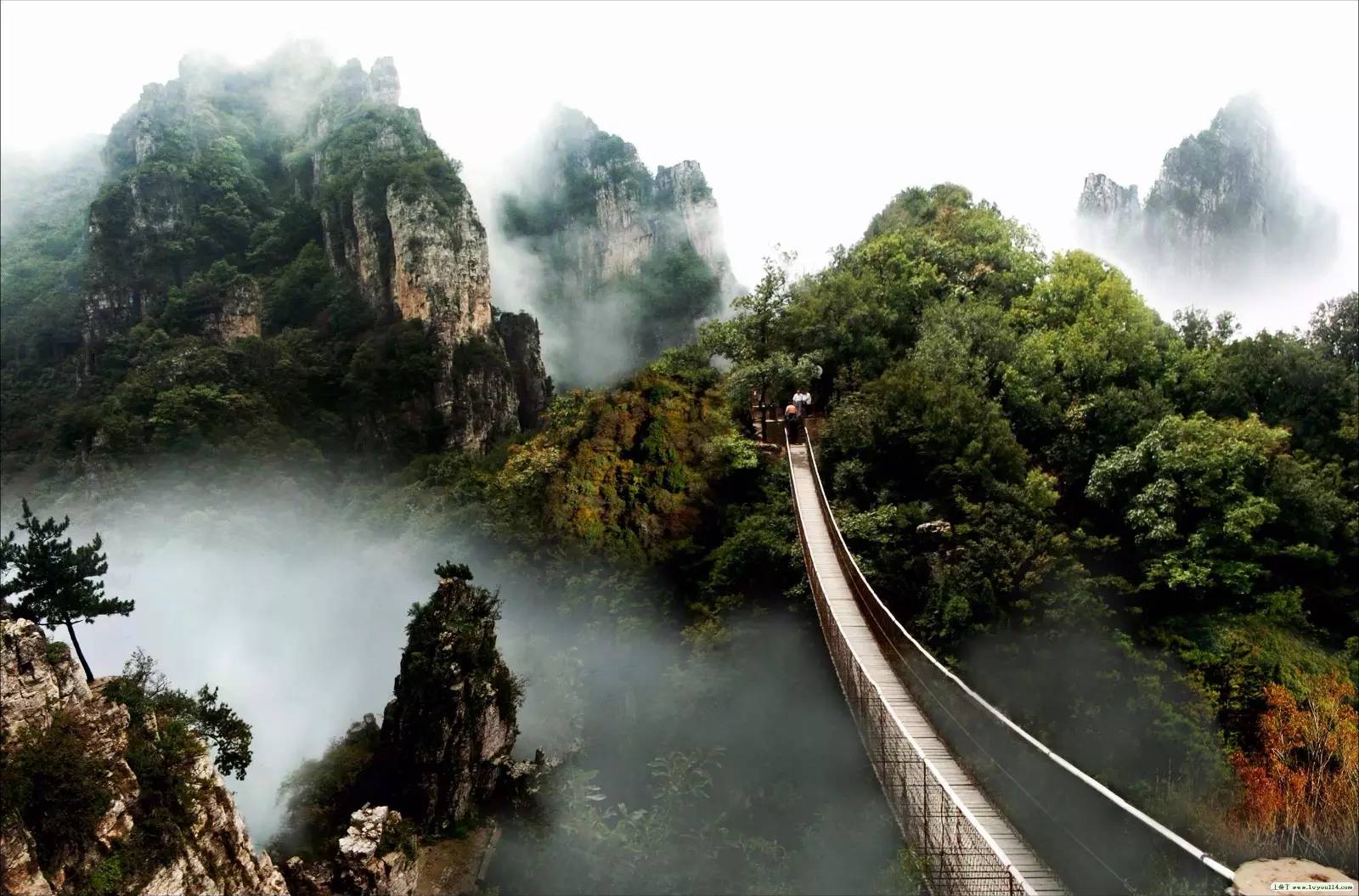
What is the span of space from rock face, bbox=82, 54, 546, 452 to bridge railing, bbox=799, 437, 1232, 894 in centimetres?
5226

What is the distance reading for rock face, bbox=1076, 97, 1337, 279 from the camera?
70.4 m

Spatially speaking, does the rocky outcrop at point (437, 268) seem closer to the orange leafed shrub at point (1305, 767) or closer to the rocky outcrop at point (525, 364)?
the rocky outcrop at point (525, 364)

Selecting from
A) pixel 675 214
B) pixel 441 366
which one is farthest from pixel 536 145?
pixel 441 366

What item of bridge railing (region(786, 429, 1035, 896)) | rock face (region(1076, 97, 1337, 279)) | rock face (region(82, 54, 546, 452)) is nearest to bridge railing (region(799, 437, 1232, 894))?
bridge railing (region(786, 429, 1035, 896))

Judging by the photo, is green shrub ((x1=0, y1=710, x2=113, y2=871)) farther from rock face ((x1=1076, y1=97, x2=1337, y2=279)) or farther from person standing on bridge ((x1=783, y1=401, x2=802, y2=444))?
rock face ((x1=1076, y1=97, x2=1337, y2=279))

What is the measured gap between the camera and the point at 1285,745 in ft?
51.2

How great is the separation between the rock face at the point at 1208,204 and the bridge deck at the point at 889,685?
63.8m

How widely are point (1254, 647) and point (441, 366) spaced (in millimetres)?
53158

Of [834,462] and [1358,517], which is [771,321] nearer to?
[834,462]

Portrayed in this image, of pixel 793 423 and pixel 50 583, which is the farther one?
pixel 793 423

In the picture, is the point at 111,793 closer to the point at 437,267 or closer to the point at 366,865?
the point at 366,865

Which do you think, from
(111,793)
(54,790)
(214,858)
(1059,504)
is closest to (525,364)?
(1059,504)

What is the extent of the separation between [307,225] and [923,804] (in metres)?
80.7

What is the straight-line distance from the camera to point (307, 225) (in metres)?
76.9
